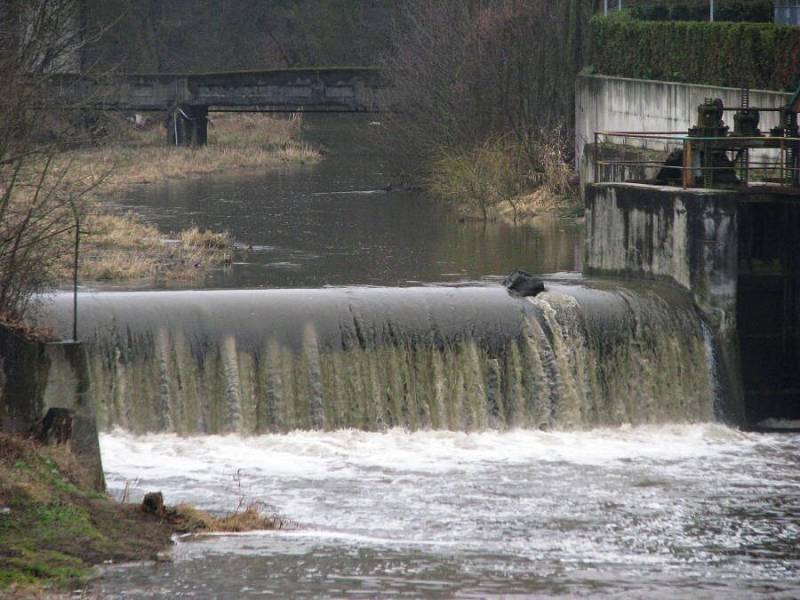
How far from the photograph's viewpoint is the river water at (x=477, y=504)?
11.8 metres

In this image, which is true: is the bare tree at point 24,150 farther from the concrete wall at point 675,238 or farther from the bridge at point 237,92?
the bridge at point 237,92

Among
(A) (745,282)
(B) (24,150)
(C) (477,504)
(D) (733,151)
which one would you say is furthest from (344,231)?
(C) (477,504)

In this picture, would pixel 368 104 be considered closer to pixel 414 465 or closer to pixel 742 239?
pixel 742 239

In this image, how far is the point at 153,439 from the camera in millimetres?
18062

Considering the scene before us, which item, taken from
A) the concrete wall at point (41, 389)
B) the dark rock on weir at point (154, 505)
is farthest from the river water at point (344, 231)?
the dark rock on weir at point (154, 505)

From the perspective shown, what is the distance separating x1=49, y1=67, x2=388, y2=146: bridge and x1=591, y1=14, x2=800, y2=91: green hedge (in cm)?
1546

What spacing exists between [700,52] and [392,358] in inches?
625

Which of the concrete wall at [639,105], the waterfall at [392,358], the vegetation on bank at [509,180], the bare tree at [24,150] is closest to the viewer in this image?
the bare tree at [24,150]

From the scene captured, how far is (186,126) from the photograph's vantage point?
56.6m

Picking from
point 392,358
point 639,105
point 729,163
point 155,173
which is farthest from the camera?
point 155,173

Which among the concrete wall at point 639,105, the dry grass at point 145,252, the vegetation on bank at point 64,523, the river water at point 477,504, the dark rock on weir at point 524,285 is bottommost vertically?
the river water at point 477,504

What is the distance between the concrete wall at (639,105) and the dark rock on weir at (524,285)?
6.29 meters

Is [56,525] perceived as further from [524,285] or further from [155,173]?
[155,173]

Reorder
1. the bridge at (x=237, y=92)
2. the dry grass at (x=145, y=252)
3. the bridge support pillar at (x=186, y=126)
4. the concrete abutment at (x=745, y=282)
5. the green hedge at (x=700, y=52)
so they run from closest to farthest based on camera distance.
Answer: the concrete abutment at (x=745, y=282), the dry grass at (x=145, y=252), the green hedge at (x=700, y=52), the bridge at (x=237, y=92), the bridge support pillar at (x=186, y=126)
